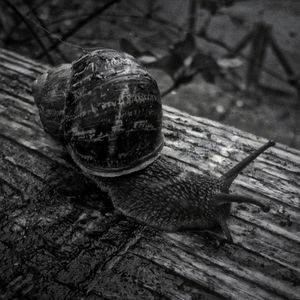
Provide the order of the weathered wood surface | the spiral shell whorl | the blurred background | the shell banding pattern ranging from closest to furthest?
the weathered wood surface, the shell banding pattern, the spiral shell whorl, the blurred background

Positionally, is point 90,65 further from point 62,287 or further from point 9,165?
point 62,287

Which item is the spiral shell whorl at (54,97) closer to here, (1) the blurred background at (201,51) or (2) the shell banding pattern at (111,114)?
(2) the shell banding pattern at (111,114)

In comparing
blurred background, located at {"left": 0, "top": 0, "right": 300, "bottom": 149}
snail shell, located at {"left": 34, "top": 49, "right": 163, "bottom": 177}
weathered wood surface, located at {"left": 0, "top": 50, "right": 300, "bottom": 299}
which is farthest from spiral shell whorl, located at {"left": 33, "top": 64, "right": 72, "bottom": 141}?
blurred background, located at {"left": 0, "top": 0, "right": 300, "bottom": 149}

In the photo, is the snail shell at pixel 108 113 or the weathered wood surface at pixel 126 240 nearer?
the weathered wood surface at pixel 126 240

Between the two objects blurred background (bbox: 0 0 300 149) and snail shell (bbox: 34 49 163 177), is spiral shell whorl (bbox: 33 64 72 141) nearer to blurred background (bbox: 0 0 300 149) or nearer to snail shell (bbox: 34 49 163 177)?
snail shell (bbox: 34 49 163 177)

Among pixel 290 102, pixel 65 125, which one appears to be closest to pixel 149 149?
pixel 65 125

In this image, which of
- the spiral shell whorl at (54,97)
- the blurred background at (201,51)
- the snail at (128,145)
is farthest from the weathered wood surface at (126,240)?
the blurred background at (201,51)
